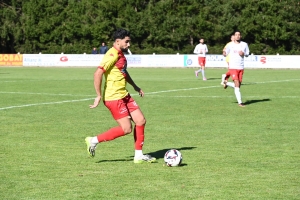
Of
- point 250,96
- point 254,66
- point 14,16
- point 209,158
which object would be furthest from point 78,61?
point 209,158

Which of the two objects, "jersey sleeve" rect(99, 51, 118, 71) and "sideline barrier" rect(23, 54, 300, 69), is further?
"sideline barrier" rect(23, 54, 300, 69)

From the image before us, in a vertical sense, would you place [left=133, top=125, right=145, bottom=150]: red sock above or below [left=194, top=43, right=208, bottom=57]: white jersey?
below

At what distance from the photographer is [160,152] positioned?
11375 millimetres

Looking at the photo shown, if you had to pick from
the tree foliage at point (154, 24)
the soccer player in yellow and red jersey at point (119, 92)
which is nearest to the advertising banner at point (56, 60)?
the tree foliage at point (154, 24)

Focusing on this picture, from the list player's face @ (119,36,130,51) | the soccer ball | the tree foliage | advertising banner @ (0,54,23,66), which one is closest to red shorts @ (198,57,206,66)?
player's face @ (119,36,130,51)

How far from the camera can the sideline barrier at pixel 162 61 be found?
53.8 meters

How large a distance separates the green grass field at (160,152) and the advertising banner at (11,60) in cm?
4029

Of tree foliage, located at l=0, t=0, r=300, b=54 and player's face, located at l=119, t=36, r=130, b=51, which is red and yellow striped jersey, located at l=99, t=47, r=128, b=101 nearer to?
player's face, located at l=119, t=36, r=130, b=51

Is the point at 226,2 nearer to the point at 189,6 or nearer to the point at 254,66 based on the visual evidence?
the point at 189,6

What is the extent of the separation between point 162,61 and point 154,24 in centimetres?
1780

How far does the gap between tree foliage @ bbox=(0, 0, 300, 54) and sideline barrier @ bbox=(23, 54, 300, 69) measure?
42.8 ft

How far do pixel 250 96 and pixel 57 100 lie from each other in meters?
6.49

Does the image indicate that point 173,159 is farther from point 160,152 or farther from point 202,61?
point 202,61

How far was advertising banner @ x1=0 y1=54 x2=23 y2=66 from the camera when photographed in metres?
61.1
